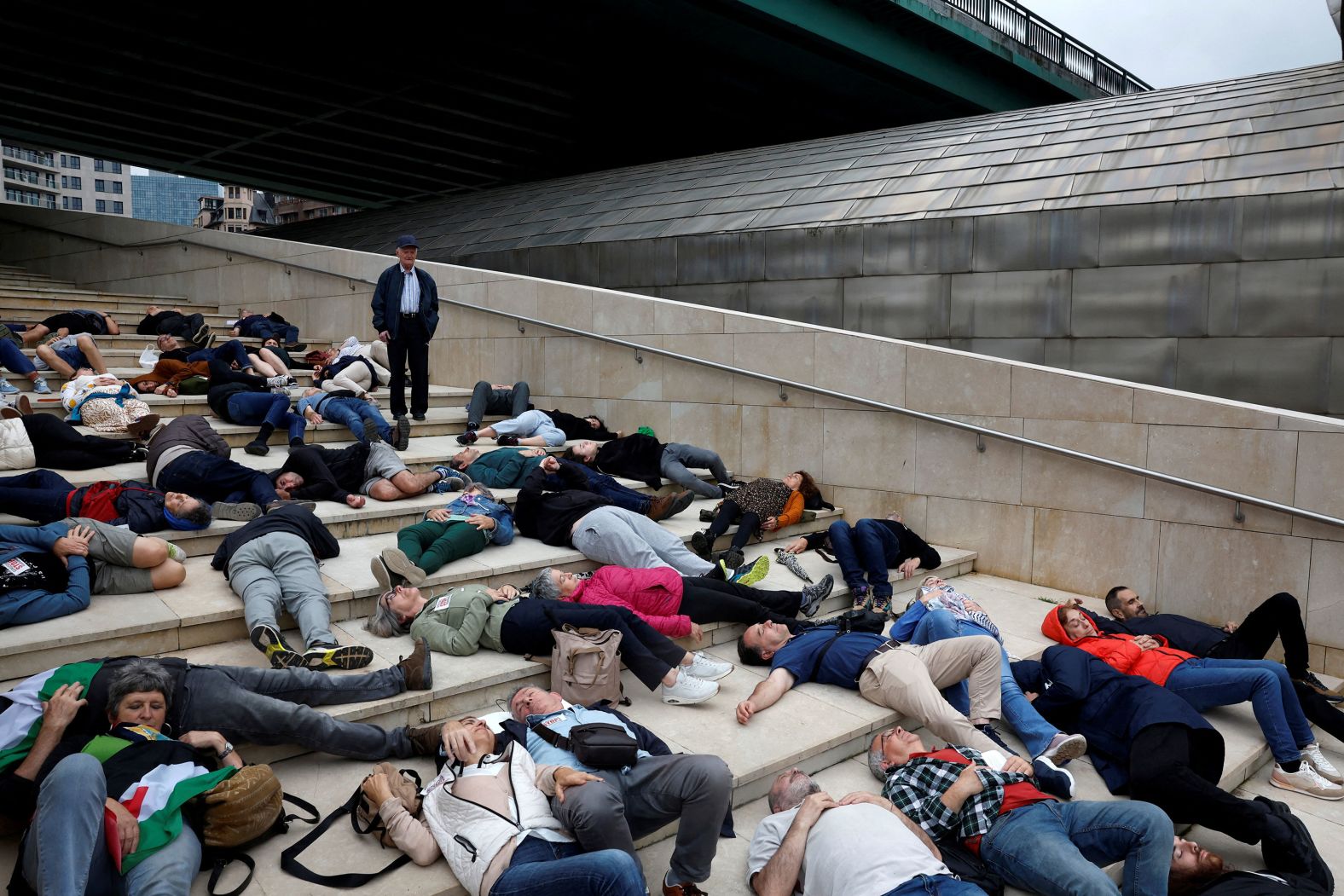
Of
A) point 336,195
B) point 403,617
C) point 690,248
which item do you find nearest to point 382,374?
point 690,248

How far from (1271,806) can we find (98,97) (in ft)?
88.6

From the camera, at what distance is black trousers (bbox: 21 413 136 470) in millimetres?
6738

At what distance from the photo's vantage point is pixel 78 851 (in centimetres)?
287

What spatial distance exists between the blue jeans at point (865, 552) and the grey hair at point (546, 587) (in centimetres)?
236

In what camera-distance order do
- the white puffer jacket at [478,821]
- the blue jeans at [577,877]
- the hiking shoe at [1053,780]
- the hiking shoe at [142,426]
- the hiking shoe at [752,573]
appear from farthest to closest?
the hiking shoe at [142,426], the hiking shoe at [752,573], the hiking shoe at [1053,780], the white puffer jacket at [478,821], the blue jeans at [577,877]

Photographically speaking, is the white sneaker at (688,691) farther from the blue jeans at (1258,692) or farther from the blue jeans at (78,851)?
the blue jeans at (1258,692)

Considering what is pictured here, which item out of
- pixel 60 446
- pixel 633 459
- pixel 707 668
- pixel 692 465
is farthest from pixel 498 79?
pixel 707 668

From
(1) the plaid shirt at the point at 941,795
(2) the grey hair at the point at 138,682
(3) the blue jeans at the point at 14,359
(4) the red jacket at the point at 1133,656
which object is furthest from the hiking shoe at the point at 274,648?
(3) the blue jeans at the point at 14,359

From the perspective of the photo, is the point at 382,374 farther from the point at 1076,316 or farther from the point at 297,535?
the point at 1076,316

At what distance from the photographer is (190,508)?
5.73 m

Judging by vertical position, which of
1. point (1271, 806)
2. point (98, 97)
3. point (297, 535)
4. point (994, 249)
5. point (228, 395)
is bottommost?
point (1271, 806)

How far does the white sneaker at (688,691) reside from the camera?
4863 millimetres

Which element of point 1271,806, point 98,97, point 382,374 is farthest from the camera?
point 98,97

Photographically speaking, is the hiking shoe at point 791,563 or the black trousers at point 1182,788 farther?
the hiking shoe at point 791,563
